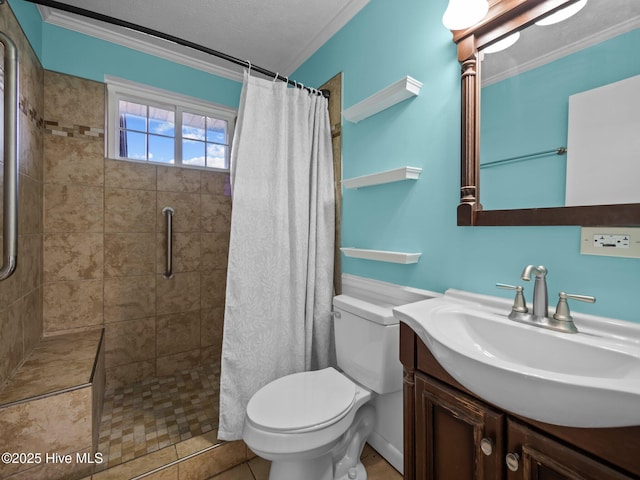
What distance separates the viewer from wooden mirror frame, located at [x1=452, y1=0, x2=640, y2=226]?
0.97 metres

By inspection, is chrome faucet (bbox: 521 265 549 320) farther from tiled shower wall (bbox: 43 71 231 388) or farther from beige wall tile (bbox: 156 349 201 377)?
beige wall tile (bbox: 156 349 201 377)

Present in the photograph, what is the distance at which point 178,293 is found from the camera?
7.78ft

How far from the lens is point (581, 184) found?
90 cm

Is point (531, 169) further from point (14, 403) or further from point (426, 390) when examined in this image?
point (14, 403)

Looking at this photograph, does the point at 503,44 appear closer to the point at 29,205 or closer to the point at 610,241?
the point at 610,241

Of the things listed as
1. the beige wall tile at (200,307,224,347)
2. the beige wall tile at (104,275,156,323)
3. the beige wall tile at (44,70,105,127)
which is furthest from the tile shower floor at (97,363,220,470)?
the beige wall tile at (44,70,105,127)

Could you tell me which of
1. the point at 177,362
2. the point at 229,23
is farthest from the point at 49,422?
the point at 229,23

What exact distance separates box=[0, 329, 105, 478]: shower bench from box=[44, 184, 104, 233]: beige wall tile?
2.91 feet

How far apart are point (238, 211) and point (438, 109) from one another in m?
1.06

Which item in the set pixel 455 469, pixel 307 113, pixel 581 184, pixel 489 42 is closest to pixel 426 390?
pixel 455 469

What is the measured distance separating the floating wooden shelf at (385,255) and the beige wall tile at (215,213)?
1281mm

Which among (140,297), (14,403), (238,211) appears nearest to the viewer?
(14,403)

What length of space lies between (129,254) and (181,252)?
13.7 inches

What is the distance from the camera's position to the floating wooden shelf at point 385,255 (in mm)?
1369
